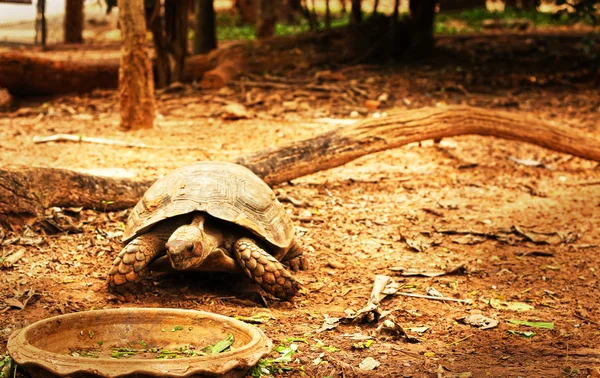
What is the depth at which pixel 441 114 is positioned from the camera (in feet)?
27.4

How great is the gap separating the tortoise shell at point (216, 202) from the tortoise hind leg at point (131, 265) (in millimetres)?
146

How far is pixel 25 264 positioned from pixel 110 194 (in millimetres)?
1206

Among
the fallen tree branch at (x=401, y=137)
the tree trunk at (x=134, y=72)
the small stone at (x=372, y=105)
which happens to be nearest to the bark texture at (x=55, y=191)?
the fallen tree branch at (x=401, y=137)

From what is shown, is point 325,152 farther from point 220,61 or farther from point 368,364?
point 220,61

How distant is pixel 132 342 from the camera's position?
12.7ft

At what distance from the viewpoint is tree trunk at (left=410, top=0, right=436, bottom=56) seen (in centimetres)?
1371

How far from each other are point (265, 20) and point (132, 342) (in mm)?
13275

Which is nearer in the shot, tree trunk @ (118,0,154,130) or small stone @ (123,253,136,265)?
small stone @ (123,253,136,265)

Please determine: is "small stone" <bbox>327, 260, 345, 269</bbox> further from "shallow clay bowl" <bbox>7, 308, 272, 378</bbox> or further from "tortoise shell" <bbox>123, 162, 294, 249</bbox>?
"shallow clay bowl" <bbox>7, 308, 272, 378</bbox>

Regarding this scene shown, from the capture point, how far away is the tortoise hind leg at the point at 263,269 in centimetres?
470

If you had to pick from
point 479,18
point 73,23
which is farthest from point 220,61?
point 479,18

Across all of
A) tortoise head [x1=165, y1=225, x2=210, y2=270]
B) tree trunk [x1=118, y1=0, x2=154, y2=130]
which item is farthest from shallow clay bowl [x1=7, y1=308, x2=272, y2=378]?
tree trunk [x1=118, y1=0, x2=154, y2=130]

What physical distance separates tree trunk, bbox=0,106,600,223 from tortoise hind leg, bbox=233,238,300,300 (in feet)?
5.86

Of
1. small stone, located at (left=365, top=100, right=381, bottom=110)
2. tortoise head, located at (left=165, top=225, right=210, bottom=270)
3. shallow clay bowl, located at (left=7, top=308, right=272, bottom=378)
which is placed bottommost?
shallow clay bowl, located at (left=7, top=308, right=272, bottom=378)
